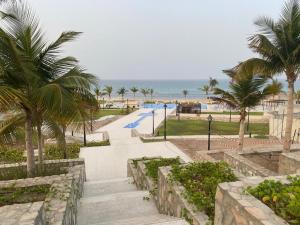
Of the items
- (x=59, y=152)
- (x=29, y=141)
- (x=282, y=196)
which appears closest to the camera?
(x=282, y=196)

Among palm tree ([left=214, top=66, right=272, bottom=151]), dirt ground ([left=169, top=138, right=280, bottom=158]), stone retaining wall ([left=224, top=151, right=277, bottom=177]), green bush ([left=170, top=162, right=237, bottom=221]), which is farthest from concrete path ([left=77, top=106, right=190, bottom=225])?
palm tree ([left=214, top=66, right=272, bottom=151])

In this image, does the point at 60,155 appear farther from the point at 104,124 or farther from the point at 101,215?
the point at 104,124

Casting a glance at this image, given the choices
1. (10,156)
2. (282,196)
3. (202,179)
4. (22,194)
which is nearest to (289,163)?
(202,179)

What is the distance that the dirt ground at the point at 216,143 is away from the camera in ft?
52.4

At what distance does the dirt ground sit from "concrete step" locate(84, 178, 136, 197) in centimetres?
603

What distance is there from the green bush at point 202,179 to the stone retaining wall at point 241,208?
2.54 feet

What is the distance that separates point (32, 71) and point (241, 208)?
5561 millimetres

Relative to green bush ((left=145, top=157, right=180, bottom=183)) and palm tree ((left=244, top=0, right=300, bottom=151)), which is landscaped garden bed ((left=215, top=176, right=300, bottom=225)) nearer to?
green bush ((left=145, top=157, right=180, bottom=183))

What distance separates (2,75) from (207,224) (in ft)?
18.6

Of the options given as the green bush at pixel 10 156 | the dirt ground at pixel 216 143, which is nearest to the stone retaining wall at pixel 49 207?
the green bush at pixel 10 156

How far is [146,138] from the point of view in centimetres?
1945

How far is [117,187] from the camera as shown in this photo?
9.34 meters

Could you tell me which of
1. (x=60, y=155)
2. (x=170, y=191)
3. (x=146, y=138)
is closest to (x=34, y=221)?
(x=170, y=191)

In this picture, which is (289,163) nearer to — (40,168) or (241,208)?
(241,208)
